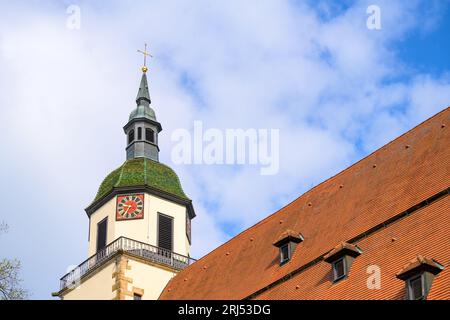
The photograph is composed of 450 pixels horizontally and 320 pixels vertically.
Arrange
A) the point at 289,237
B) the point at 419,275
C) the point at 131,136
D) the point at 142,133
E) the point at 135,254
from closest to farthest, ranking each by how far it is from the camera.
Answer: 1. the point at 419,275
2. the point at 289,237
3. the point at 135,254
4. the point at 142,133
5. the point at 131,136

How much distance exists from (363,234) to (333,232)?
4.93 feet

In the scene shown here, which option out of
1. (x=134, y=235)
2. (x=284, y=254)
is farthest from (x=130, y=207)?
(x=284, y=254)

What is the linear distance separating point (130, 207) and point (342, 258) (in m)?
11.5

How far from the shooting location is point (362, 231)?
67.9 feet

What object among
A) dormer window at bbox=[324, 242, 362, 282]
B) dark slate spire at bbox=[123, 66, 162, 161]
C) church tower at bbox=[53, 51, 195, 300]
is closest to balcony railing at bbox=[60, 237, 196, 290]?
church tower at bbox=[53, 51, 195, 300]

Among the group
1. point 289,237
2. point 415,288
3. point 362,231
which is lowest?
point 415,288

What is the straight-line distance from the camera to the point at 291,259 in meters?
22.6

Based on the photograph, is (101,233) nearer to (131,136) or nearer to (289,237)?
(131,136)

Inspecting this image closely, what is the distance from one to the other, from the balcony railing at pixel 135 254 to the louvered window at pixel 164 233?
224mm

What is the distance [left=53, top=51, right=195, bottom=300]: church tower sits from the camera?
29.1 meters

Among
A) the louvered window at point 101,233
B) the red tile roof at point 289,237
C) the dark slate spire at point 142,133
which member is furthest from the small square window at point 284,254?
the dark slate spire at point 142,133
